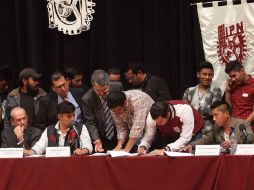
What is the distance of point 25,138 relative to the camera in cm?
458

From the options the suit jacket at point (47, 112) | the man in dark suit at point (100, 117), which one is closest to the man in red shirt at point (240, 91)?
the man in dark suit at point (100, 117)

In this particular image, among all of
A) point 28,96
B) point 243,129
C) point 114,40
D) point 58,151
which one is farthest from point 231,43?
point 58,151

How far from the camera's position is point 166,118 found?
13.7 feet

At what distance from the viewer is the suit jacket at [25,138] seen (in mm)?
4562

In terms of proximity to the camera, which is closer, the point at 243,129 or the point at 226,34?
the point at 243,129

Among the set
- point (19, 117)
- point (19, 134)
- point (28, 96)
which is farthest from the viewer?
point (28, 96)

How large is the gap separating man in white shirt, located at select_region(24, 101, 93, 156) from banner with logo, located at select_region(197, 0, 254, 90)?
1664mm

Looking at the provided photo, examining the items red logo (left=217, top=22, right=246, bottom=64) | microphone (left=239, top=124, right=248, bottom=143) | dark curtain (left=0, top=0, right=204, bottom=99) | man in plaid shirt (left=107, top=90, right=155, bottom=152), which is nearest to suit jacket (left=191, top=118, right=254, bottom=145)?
microphone (left=239, top=124, right=248, bottom=143)

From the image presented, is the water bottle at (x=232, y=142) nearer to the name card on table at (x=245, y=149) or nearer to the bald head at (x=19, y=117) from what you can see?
the name card on table at (x=245, y=149)

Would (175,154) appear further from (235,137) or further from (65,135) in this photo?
(65,135)

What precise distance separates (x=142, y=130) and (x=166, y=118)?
333mm

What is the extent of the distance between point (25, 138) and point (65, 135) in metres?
0.35

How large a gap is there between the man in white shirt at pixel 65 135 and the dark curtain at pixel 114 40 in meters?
1.70

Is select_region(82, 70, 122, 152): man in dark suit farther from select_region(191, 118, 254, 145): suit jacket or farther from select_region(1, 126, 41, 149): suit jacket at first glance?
select_region(191, 118, 254, 145): suit jacket
